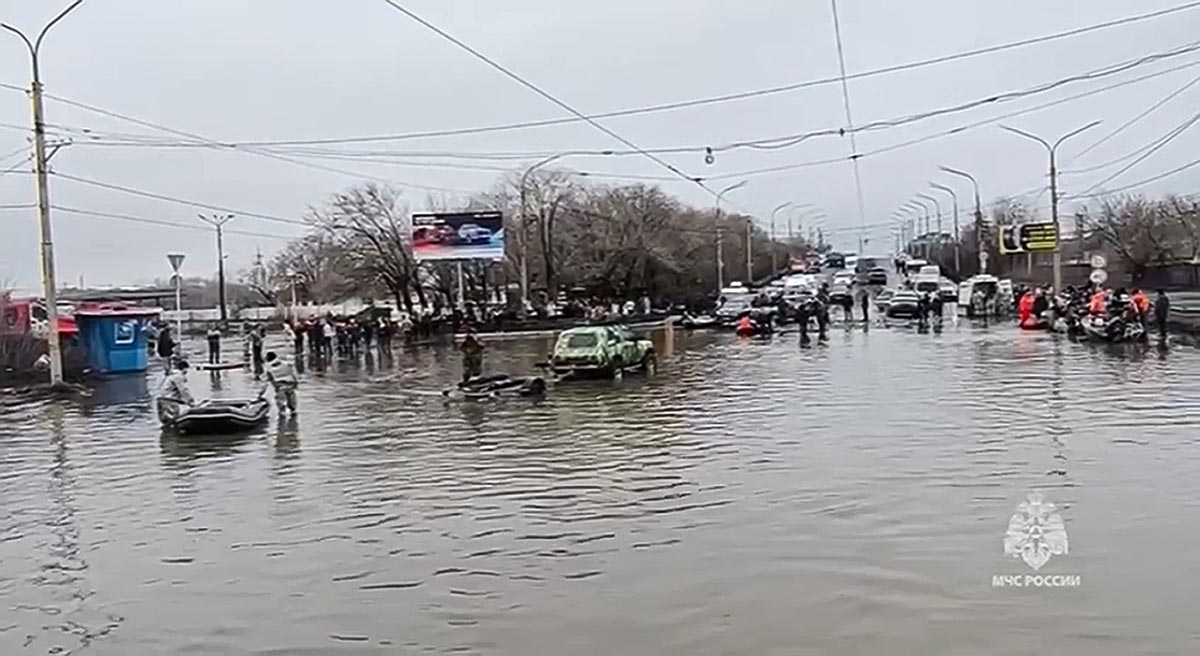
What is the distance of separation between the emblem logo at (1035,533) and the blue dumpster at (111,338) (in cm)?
3560

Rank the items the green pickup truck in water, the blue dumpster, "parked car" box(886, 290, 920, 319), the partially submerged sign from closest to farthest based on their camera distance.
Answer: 1. the green pickup truck in water
2. the blue dumpster
3. "parked car" box(886, 290, 920, 319)
4. the partially submerged sign

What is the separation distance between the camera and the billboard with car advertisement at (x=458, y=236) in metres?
68.9

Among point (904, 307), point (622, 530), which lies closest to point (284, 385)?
point (622, 530)

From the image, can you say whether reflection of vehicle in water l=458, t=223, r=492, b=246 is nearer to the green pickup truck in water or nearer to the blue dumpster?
the blue dumpster

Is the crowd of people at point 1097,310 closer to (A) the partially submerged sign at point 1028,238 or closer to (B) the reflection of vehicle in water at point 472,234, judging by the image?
(A) the partially submerged sign at point 1028,238

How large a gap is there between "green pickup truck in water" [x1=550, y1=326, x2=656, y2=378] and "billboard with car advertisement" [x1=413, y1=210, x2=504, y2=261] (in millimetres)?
34431

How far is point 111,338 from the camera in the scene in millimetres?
42969

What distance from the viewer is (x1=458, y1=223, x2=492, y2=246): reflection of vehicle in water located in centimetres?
6894

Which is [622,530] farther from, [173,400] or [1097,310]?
[1097,310]

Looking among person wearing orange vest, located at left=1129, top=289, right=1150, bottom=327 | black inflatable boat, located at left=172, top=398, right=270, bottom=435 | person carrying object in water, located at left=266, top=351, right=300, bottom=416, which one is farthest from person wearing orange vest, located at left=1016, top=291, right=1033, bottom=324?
black inflatable boat, located at left=172, top=398, right=270, bottom=435

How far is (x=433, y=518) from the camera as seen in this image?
13.7m

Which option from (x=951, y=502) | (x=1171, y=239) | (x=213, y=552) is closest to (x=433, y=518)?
(x=213, y=552)

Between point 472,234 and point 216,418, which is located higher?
point 472,234

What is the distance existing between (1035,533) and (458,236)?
191 feet
